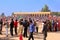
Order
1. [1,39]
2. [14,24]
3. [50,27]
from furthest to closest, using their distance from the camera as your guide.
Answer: [50,27], [14,24], [1,39]

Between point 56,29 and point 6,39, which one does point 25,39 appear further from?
point 56,29

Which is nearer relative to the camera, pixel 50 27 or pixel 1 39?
pixel 1 39

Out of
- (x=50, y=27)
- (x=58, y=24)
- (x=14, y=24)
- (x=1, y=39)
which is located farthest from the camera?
(x=58, y=24)

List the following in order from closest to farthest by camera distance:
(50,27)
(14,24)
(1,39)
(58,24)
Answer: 1. (1,39)
2. (14,24)
3. (50,27)
4. (58,24)

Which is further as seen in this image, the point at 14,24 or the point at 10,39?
the point at 14,24

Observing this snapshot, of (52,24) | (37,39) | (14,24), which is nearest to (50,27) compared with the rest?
(52,24)

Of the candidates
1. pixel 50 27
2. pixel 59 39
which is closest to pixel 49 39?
pixel 59 39

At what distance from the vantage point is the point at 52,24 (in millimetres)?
30312

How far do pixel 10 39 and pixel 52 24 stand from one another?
11.0 m

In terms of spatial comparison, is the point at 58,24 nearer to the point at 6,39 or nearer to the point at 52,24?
the point at 52,24

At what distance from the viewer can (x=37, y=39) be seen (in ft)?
68.0

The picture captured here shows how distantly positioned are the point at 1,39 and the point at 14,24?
3783 mm

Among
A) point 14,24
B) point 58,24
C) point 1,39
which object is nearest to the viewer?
point 1,39

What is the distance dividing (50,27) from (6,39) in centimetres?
1046
